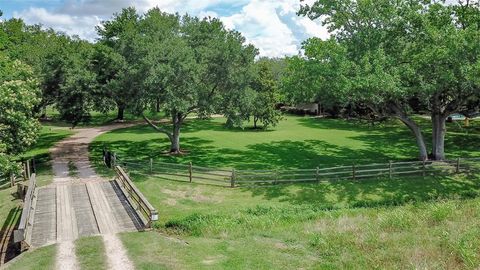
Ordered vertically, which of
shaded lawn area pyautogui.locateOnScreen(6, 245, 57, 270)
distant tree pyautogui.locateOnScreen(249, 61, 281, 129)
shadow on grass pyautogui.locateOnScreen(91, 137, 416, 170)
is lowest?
shaded lawn area pyautogui.locateOnScreen(6, 245, 57, 270)

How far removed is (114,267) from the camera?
12.7m

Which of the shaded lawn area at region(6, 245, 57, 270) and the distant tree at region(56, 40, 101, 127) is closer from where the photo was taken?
the shaded lawn area at region(6, 245, 57, 270)

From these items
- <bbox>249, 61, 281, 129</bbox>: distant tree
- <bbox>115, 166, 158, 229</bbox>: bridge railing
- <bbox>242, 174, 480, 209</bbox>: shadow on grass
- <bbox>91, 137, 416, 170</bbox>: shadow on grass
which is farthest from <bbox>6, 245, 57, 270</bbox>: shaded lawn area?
<bbox>249, 61, 281, 129</bbox>: distant tree

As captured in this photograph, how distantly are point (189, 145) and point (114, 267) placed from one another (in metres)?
25.9

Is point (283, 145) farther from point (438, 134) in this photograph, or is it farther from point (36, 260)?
point (36, 260)

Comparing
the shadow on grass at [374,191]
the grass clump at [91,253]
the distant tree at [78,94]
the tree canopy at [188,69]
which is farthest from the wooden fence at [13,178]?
A: the shadow on grass at [374,191]

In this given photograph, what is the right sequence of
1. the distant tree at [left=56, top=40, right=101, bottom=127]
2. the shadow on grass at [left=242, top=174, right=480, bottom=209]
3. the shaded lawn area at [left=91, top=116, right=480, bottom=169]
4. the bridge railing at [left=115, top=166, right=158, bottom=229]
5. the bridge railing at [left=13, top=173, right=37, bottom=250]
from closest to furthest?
the bridge railing at [left=13, top=173, right=37, bottom=250], the bridge railing at [left=115, top=166, right=158, bottom=229], the shadow on grass at [left=242, top=174, right=480, bottom=209], the shaded lawn area at [left=91, top=116, right=480, bottom=169], the distant tree at [left=56, top=40, right=101, bottom=127]

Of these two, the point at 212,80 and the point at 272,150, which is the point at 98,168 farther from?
the point at 272,150

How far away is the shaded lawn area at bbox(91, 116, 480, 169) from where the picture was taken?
3183cm

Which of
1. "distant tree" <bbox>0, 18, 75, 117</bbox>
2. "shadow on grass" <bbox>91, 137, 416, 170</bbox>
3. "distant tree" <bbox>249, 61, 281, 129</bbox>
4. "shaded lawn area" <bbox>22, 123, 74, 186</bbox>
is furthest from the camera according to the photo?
"distant tree" <bbox>249, 61, 281, 129</bbox>

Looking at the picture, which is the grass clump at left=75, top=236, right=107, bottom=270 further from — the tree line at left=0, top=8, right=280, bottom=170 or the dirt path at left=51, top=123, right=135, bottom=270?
the tree line at left=0, top=8, right=280, bottom=170

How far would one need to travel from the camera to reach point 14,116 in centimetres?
2003

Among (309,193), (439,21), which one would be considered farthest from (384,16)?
(309,193)

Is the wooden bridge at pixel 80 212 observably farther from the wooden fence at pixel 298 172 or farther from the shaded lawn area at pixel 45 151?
the wooden fence at pixel 298 172
